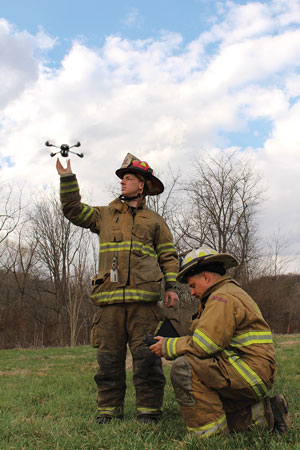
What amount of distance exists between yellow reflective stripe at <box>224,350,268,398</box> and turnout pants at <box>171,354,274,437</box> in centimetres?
2

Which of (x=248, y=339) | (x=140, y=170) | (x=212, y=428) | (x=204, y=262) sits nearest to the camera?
(x=212, y=428)

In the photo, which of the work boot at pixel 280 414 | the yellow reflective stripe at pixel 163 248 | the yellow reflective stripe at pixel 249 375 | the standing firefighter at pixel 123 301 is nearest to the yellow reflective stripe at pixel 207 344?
the yellow reflective stripe at pixel 249 375

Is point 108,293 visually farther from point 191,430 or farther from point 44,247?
point 44,247

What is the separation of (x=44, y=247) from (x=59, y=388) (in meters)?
25.6

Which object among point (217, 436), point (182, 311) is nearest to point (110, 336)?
point (217, 436)

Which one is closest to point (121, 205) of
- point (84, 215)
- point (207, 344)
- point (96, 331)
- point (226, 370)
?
point (84, 215)

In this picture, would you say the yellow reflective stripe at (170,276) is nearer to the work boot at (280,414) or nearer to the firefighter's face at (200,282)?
the firefighter's face at (200,282)

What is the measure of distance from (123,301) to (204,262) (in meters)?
0.93

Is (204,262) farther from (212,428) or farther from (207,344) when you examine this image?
(212,428)

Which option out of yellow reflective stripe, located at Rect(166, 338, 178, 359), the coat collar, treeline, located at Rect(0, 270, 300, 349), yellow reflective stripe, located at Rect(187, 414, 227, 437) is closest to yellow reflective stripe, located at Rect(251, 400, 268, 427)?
yellow reflective stripe, located at Rect(187, 414, 227, 437)

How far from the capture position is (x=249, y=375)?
2.49 metres

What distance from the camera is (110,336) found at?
3.47 meters

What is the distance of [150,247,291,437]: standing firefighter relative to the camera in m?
2.49

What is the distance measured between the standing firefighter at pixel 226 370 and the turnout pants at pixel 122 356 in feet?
2.37
